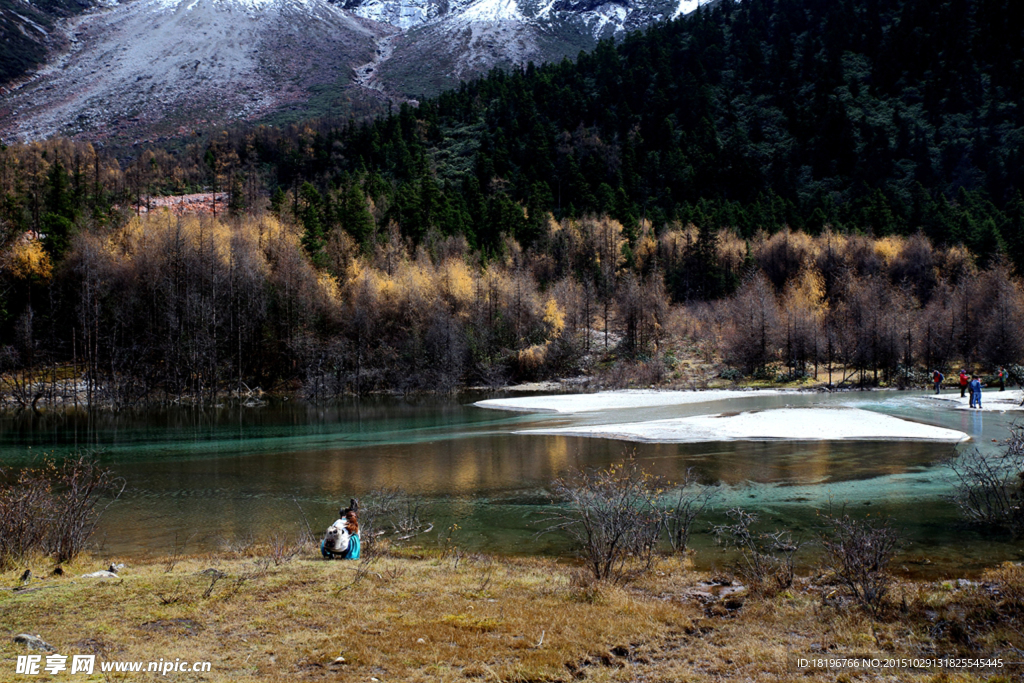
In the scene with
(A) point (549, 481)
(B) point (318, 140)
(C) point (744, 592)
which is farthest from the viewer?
(B) point (318, 140)

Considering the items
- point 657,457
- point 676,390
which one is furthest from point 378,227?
point 657,457

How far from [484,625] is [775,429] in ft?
84.2

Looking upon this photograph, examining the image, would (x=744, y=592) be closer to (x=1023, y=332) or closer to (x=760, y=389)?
(x=760, y=389)

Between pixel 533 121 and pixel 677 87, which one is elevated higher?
pixel 677 87

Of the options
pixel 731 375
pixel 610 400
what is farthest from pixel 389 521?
pixel 731 375

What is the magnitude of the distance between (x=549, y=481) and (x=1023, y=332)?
57.4 meters

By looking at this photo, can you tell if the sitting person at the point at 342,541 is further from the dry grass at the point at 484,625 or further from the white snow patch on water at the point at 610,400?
the white snow patch on water at the point at 610,400

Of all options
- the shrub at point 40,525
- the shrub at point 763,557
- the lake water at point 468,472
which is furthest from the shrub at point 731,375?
the shrub at point 40,525

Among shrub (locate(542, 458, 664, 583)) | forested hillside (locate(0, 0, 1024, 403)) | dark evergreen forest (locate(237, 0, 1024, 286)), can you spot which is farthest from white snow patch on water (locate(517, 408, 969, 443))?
dark evergreen forest (locate(237, 0, 1024, 286))

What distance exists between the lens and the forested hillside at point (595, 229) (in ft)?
205

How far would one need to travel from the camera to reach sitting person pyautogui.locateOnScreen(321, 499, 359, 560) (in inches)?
458

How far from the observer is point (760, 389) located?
56250 millimetres

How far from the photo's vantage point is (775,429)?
97.9 feet

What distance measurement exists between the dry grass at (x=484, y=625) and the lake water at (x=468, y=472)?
3605mm
